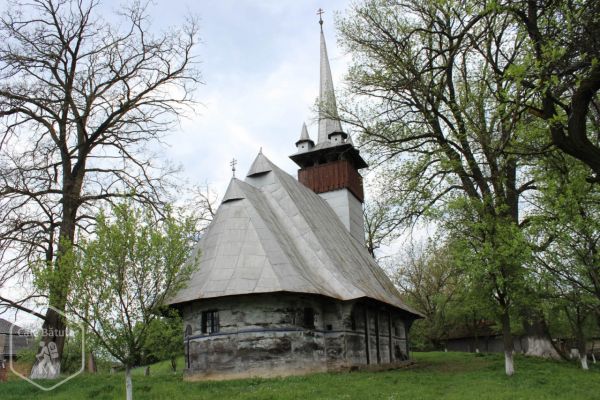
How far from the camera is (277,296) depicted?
15711 millimetres

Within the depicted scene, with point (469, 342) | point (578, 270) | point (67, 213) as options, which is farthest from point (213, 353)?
point (469, 342)

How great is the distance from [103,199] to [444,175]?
37.3 feet

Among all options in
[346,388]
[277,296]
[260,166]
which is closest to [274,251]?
[277,296]

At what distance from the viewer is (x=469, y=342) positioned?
41.3 m

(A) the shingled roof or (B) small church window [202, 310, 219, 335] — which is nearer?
(A) the shingled roof

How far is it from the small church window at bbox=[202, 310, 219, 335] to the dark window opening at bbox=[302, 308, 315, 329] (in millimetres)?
2698

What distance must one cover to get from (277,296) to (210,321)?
2.14m

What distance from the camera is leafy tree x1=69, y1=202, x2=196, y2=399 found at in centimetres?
1021

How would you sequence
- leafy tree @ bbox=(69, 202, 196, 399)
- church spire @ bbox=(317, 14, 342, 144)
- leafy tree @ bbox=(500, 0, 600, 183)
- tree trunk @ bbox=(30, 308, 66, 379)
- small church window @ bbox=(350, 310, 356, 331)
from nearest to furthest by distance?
leafy tree @ bbox=(500, 0, 600, 183) → leafy tree @ bbox=(69, 202, 196, 399) → tree trunk @ bbox=(30, 308, 66, 379) → small church window @ bbox=(350, 310, 356, 331) → church spire @ bbox=(317, 14, 342, 144)

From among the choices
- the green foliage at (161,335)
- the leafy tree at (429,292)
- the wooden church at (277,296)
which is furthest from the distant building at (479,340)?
the green foliage at (161,335)

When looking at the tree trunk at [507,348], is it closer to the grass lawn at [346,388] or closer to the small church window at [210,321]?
the grass lawn at [346,388]

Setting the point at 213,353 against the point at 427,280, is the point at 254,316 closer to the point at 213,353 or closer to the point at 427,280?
the point at 213,353

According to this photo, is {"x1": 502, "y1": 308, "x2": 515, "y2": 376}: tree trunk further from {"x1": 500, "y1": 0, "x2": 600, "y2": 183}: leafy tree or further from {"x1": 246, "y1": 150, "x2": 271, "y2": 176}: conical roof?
{"x1": 246, "y1": 150, "x2": 271, "y2": 176}: conical roof

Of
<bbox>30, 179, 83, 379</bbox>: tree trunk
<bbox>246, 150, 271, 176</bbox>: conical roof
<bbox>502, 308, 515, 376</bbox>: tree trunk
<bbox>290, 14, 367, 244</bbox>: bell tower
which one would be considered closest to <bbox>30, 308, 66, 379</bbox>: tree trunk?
<bbox>30, 179, 83, 379</bbox>: tree trunk
